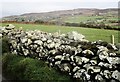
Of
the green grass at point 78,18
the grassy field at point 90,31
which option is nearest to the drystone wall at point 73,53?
the grassy field at point 90,31

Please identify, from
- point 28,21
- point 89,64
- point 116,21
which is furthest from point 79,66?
point 28,21

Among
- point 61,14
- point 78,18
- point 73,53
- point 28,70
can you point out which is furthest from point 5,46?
point 73,53

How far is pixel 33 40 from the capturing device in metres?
6.21

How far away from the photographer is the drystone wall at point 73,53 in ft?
15.3

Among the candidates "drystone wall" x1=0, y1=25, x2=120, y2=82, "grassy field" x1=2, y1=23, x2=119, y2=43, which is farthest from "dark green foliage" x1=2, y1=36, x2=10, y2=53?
"grassy field" x1=2, y1=23, x2=119, y2=43

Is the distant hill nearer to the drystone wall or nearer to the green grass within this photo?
the green grass

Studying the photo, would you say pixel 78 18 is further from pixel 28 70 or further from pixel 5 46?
pixel 5 46

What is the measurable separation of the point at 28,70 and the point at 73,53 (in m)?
1.05

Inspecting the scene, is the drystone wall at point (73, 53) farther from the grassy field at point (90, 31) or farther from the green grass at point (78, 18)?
the green grass at point (78, 18)

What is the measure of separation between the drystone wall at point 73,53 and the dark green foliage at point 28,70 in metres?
0.12

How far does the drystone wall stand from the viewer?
468 centimetres

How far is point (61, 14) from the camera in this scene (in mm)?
6102

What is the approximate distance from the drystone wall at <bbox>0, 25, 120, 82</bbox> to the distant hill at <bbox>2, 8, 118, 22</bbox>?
360mm

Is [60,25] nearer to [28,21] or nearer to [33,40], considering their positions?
[33,40]
